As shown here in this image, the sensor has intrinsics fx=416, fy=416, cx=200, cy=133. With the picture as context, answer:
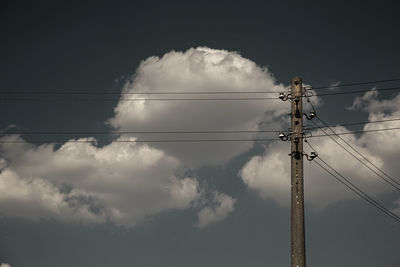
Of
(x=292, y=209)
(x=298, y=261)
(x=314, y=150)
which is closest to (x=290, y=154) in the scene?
(x=314, y=150)

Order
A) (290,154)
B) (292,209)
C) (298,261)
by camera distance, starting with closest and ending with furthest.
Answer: (298,261) < (292,209) < (290,154)

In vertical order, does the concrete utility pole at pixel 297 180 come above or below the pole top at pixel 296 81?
below

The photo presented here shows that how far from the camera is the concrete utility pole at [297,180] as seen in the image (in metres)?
13.4

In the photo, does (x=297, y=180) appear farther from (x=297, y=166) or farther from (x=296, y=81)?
(x=296, y=81)

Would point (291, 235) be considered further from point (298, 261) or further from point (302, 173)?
point (302, 173)

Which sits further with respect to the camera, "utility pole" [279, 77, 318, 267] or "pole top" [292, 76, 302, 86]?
"pole top" [292, 76, 302, 86]

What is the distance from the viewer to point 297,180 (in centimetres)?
1448

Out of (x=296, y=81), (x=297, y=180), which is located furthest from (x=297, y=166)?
(x=296, y=81)

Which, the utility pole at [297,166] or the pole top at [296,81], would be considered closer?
the utility pole at [297,166]

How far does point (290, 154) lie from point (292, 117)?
151cm

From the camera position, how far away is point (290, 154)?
15.1 meters

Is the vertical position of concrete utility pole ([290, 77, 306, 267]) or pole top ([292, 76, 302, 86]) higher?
pole top ([292, 76, 302, 86])

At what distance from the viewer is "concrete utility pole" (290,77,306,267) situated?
13445 mm

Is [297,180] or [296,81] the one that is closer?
[297,180]
